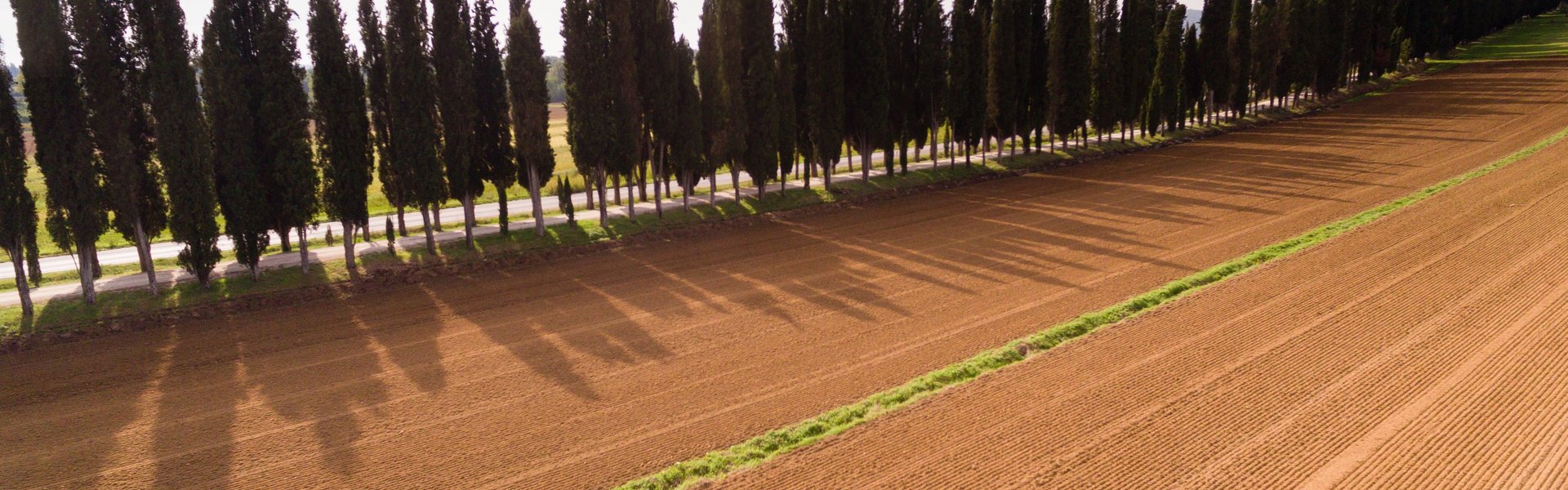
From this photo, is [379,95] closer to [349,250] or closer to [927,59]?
[349,250]

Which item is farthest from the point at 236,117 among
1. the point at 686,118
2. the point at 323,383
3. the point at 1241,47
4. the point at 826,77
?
the point at 1241,47

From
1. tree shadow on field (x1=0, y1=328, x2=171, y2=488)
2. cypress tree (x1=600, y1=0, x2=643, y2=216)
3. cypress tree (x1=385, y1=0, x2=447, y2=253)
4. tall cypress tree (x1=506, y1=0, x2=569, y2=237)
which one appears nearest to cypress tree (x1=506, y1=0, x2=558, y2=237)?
tall cypress tree (x1=506, y1=0, x2=569, y2=237)

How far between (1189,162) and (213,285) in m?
39.2

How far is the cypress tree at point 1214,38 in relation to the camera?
46844 mm

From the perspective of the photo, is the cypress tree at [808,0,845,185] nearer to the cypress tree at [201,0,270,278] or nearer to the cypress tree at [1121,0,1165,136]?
the cypress tree at [201,0,270,278]

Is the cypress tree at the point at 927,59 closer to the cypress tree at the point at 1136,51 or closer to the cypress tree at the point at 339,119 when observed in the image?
the cypress tree at the point at 1136,51

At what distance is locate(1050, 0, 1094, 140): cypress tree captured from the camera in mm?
38344

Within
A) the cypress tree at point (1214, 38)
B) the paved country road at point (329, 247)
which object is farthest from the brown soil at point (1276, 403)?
the cypress tree at point (1214, 38)

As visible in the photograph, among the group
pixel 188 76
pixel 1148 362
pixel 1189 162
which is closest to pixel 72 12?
pixel 188 76

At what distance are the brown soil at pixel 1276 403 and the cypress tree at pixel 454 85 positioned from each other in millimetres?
16303

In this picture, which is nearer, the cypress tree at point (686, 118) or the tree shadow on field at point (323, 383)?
the tree shadow on field at point (323, 383)

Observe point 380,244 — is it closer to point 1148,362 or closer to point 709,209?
point 709,209

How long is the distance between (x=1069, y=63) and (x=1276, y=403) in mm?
30457

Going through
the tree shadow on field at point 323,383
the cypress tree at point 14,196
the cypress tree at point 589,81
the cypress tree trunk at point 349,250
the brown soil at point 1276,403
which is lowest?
the brown soil at point 1276,403
